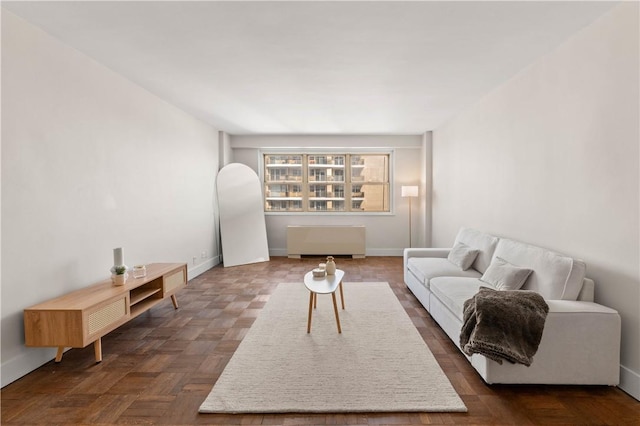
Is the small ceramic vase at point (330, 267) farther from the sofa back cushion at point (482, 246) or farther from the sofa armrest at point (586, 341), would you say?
the sofa armrest at point (586, 341)

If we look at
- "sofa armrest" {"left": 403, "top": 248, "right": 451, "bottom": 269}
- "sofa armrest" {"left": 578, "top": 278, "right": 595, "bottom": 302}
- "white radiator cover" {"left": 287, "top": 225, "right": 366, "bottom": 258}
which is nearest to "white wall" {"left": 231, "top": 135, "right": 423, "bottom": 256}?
"white radiator cover" {"left": 287, "top": 225, "right": 366, "bottom": 258}

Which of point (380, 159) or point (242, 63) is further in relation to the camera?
point (380, 159)

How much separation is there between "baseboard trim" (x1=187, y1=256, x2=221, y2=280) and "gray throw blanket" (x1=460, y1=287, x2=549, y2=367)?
14.4 feet

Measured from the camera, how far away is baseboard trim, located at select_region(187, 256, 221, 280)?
554cm

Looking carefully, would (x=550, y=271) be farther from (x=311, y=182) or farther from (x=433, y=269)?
(x=311, y=182)

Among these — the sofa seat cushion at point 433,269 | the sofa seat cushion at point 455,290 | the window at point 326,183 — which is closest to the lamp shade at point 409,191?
the window at point 326,183

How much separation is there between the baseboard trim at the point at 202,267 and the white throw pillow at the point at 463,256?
391cm

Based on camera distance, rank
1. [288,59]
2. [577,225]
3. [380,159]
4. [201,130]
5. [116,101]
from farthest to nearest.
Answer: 1. [380,159]
2. [201,130]
3. [116,101]
4. [288,59]
5. [577,225]

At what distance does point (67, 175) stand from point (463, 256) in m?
4.17

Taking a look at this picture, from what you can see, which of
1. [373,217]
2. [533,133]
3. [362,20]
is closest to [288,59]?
[362,20]

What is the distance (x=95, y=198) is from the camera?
3.37 meters

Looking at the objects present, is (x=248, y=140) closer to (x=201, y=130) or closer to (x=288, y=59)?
(x=201, y=130)

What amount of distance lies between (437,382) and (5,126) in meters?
3.52

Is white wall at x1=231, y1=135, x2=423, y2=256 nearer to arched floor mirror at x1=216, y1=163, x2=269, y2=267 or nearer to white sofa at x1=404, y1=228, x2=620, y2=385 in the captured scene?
arched floor mirror at x1=216, y1=163, x2=269, y2=267
